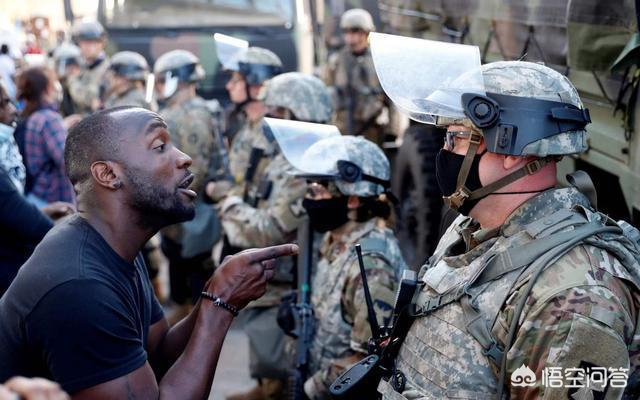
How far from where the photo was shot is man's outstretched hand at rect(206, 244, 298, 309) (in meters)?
2.40

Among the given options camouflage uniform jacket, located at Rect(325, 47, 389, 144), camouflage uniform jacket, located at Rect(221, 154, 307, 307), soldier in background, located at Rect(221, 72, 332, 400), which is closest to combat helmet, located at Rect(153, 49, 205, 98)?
soldier in background, located at Rect(221, 72, 332, 400)

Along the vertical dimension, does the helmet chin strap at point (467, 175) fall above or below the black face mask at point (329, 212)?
above

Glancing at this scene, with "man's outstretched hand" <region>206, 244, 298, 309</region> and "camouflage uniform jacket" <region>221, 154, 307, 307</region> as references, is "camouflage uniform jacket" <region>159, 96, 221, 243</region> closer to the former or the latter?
"camouflage uniform jacket" <region>221, 154, 307, 307</region>

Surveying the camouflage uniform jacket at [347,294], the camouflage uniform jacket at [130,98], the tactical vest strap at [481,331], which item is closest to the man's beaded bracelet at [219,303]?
the tactical vest strap at [481,331]

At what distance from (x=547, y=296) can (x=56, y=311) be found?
1176 millimetres

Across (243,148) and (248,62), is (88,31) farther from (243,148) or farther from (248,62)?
(243,148)

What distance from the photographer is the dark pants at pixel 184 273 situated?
6.36 metres

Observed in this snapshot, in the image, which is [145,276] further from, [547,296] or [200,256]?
[200,256]

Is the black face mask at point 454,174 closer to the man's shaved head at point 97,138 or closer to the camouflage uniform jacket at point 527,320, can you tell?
the camouflage uniform jacket at point 527,320

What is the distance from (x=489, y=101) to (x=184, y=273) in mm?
4777

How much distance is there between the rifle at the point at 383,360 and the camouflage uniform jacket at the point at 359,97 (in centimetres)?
700

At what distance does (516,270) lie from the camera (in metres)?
2.05

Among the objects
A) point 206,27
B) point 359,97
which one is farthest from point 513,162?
point 206,27

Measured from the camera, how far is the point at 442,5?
243 inches
